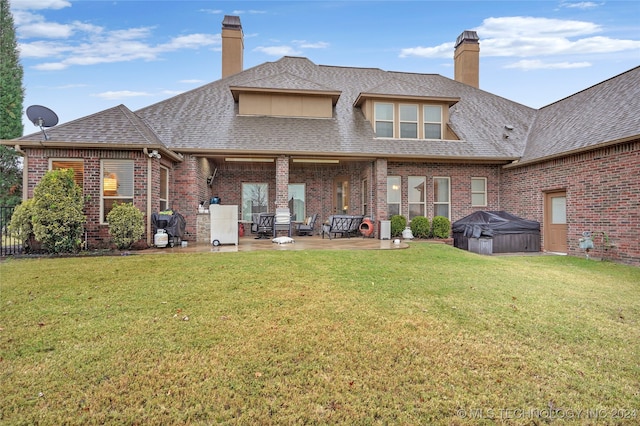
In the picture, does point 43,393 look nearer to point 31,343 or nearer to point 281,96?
point 31,343

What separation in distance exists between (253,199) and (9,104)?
15.8m

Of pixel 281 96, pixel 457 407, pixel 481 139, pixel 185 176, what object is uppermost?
pixel 281 96

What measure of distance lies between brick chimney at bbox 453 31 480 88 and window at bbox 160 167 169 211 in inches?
671

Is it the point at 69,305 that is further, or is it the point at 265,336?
the point at 69,305

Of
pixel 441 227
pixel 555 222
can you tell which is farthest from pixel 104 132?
pixel 555 222

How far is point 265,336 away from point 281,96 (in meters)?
12.3

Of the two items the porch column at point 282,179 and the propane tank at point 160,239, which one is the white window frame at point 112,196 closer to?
the propane tank at point 160,239

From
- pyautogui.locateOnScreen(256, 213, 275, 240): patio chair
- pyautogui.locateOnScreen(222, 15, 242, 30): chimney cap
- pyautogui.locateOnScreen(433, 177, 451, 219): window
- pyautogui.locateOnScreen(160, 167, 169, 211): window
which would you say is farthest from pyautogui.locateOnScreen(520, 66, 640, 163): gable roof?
pyautogui.locateOnScreen(222, 15, 242, 30): chimney cap

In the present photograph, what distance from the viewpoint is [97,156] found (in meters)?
9.24

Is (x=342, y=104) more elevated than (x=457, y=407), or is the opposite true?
(x=342, y=104)

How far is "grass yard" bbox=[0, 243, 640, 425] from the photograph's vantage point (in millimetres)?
2195

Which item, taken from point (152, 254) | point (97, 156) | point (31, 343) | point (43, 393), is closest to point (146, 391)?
point (43, 393)

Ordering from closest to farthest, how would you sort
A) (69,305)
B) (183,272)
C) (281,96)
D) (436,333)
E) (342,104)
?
(436,333) → (69,305) → (183,272) → (281,96) → (342,104)

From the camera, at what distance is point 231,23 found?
54.3 feet
